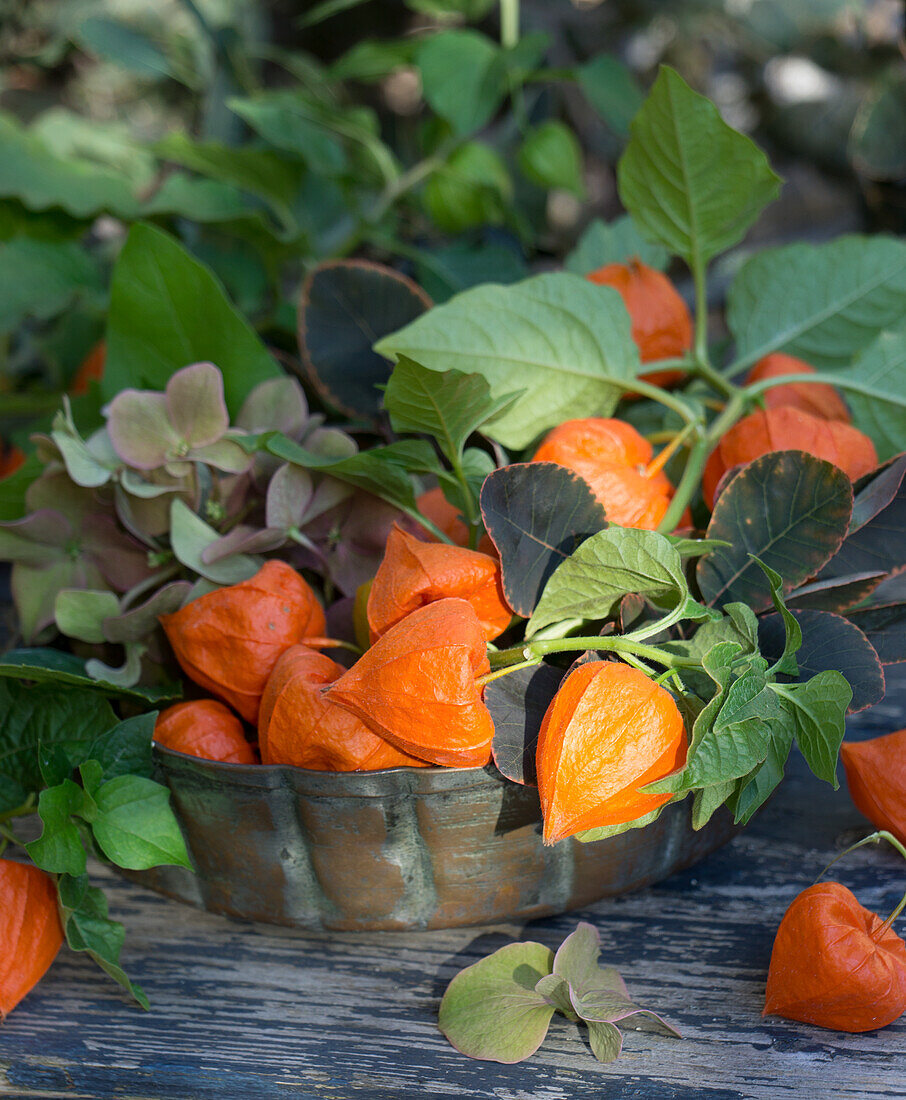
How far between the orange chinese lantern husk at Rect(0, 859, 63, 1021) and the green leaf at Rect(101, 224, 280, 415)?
0.19m

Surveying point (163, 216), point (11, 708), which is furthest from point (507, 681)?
point (163, 216)

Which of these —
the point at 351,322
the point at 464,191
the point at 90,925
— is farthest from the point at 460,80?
the point at 90,925

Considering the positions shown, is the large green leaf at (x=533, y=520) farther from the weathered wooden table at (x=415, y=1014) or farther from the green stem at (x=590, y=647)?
the weathered wooden table at (x=415, y=1014)

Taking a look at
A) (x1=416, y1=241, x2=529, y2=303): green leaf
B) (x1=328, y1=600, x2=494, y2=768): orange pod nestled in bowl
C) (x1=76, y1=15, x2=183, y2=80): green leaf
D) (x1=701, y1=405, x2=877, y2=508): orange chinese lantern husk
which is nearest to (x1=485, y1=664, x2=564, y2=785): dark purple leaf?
(x1=328, y1=600, x2=494, y2=768): orange pod nestled in bowl

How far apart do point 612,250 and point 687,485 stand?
0.63 ft

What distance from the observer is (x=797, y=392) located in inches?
15.4

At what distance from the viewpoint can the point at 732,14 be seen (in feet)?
3.07

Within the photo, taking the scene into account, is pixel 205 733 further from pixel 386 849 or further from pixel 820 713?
pixel 820 713

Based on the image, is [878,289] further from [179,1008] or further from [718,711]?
[179,1008]

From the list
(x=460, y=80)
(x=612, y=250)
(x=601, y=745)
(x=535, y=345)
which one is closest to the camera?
(x=601, y=745)

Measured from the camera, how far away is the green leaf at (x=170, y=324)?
0.38 m

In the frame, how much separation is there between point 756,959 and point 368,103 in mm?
1077

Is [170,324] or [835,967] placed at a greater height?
[170,324]

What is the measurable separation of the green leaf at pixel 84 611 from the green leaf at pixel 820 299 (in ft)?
0.91
